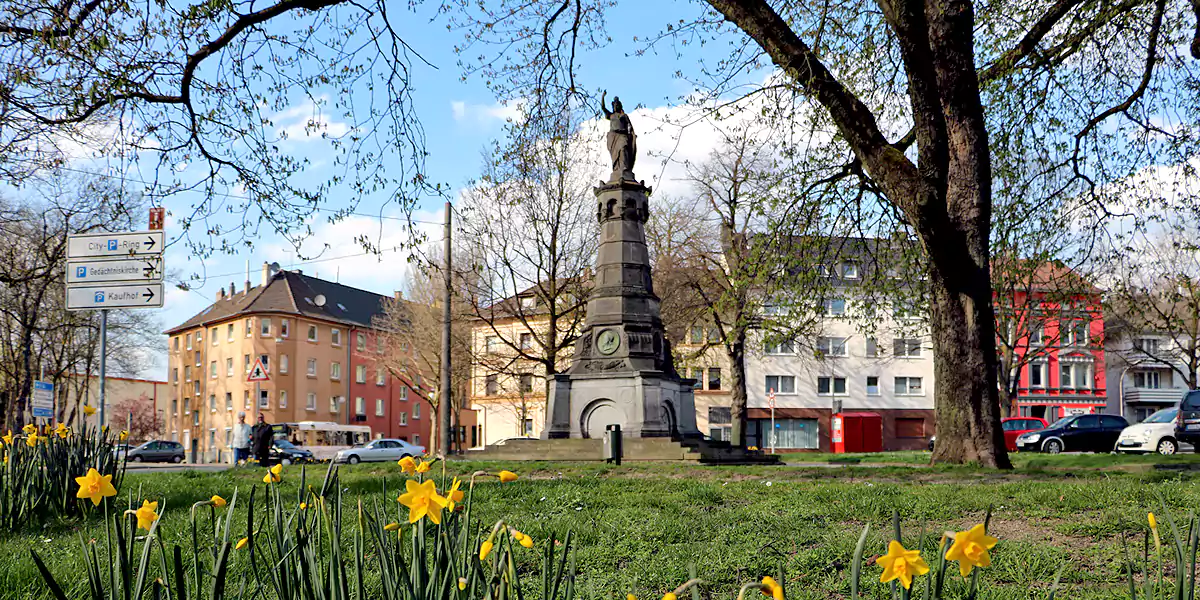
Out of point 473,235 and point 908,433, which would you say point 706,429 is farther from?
point 473,235

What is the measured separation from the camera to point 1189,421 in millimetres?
27312

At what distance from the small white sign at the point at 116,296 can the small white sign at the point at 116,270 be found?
3.1 inches

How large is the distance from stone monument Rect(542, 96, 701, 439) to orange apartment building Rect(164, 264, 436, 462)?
43203 millimetres

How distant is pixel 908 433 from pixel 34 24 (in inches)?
2267

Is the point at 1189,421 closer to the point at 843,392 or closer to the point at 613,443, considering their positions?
the point at 613,443

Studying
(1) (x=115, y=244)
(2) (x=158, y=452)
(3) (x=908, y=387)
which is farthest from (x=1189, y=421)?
(2) (x=158, y=452)

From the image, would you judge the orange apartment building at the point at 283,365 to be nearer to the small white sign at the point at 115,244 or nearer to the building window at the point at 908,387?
the building window at the point at 908,387

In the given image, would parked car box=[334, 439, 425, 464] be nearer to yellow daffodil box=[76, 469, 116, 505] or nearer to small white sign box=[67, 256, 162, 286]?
small white sign box=[67, 256, 162, 286]

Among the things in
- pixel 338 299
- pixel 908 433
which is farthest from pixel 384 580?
→ pixel 338 299

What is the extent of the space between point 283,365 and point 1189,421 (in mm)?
56617

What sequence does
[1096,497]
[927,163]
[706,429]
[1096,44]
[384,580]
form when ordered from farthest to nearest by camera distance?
[706,429]
[1096,44]
[927,163]
[1096,497]
[384,580]

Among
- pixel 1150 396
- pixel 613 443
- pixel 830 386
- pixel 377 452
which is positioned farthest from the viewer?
pixel 1150 396

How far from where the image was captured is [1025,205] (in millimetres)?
16484

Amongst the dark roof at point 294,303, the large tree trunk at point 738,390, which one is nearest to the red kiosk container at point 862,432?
the large tree trunk at point 738,390
